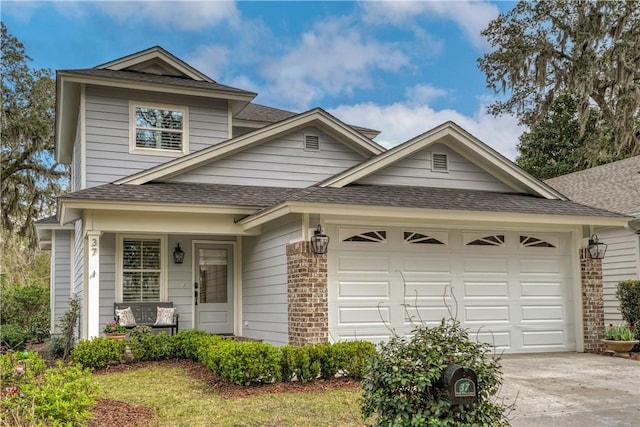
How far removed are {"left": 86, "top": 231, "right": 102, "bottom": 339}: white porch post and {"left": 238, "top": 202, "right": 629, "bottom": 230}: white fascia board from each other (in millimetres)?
2564

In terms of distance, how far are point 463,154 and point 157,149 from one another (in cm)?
653

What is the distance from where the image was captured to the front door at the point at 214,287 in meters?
13.1

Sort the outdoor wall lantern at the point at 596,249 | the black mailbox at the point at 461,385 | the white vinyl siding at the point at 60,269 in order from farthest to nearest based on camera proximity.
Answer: the white vinyl siding at the point at 60,269 → the outdoor wall lantern at the point at 596,249 → the black mailbox at the point at 461,385

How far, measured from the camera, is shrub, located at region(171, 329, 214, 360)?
10438 millimetres

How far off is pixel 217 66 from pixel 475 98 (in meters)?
11.5

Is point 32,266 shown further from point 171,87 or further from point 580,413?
point 580,413

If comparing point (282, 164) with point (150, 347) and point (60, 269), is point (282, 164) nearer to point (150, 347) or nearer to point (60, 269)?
point (150, 347)

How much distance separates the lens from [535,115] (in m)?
24.8

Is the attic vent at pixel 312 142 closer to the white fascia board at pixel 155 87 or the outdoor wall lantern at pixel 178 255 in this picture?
the white fascia board at pixel 155 87

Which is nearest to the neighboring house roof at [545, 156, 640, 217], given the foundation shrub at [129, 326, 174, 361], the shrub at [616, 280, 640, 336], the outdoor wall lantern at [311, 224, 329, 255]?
the shrub at [616, 280, 640, 336]

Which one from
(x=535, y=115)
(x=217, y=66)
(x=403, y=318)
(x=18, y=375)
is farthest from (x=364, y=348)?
(x=535, y=115)

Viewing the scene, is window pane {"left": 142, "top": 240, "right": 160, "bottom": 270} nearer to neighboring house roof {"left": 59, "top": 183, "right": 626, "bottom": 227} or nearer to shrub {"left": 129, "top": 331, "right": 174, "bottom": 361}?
neighboring house roof {"left": 59, "top": 183, "right": 626, "bottom": 227}

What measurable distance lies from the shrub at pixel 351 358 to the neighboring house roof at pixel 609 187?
856 cm

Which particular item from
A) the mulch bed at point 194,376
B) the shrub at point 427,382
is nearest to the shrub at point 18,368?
the mulch bed at point 194,376
